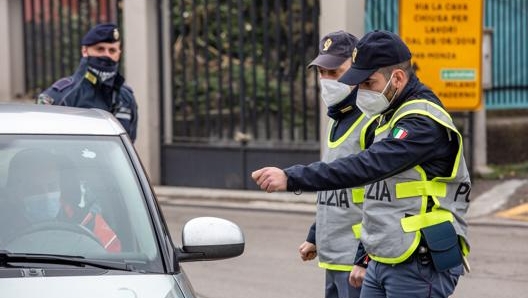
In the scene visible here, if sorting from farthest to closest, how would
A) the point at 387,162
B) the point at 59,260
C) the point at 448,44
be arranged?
1. the point at 448,44
2. the point at 387,162
3. the point at 59,260

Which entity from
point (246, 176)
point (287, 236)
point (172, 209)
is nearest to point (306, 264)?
point (287, 236)

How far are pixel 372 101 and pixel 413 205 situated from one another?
437mm

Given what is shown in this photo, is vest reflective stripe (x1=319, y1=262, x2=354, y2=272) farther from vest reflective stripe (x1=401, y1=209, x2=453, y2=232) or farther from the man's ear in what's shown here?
the man's ear

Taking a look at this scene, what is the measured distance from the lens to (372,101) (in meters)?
4.15

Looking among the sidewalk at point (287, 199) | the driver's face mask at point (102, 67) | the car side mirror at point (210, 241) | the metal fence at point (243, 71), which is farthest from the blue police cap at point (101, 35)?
the metal fence at point (243, 71)

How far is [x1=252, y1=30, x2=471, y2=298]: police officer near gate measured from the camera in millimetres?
3984

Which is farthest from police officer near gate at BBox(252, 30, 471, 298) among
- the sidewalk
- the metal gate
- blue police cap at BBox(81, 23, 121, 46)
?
the metal gate

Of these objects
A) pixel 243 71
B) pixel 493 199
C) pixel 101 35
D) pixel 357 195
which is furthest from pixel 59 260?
pixel 243 71

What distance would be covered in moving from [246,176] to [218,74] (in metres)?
1.38

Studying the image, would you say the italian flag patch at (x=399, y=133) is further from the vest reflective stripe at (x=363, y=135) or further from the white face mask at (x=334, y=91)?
the white face mask at (x=334, y=91)

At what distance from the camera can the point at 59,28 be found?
616 inches

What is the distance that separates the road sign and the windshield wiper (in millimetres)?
8780

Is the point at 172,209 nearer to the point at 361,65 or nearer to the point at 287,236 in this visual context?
the point at 287,236

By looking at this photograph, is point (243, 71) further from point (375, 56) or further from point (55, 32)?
point (375, 56)
